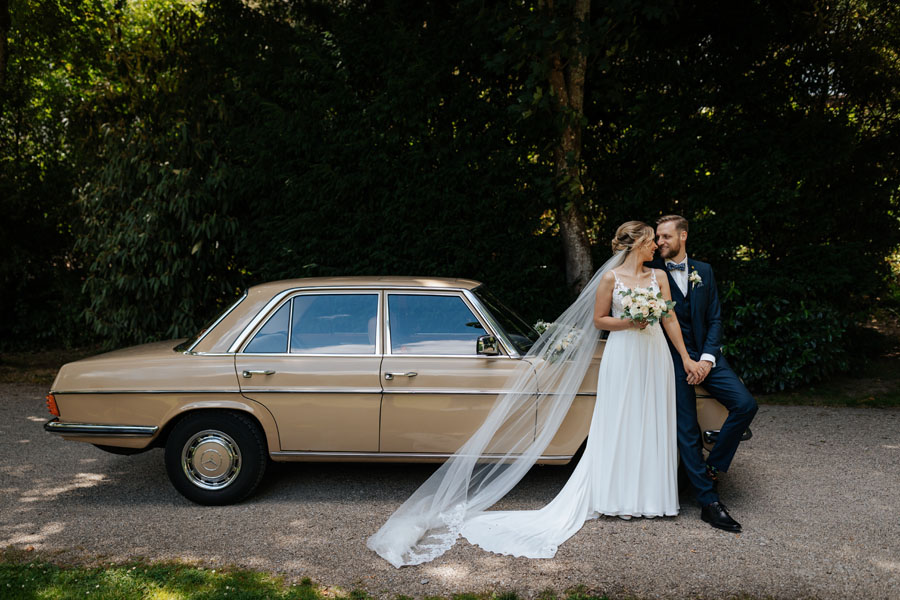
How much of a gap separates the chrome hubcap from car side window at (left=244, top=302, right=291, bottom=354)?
0.68 metres

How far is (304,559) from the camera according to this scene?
12.8 ft

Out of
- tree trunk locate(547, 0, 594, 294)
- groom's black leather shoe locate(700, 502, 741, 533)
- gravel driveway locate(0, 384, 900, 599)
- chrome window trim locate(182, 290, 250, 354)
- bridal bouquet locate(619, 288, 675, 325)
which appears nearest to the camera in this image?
gravel driveway locate(0, 384, 900, 599)

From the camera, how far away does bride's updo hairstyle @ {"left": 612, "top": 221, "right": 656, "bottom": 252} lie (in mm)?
4633

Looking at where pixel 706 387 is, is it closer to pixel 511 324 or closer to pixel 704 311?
pixel 704 311

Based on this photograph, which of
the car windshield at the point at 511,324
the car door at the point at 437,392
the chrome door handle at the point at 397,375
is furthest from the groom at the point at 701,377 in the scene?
the chrome door handle at the point at 397,375

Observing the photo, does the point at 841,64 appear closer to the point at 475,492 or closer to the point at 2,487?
the point at 475,492

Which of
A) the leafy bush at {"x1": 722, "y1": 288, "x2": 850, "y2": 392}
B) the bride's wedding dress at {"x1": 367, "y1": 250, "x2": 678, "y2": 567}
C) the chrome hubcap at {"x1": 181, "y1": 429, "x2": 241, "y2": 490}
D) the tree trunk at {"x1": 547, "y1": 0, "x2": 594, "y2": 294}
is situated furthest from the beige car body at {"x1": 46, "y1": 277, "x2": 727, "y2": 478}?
the leafy bush at {"x1": 722, "y1": 288, "x2": 850, "y2": 392}

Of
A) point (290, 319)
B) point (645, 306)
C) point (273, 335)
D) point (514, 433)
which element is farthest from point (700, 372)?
point (273, 335)

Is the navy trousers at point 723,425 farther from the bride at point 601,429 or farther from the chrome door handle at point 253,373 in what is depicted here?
the chrome door handle at point 253,373

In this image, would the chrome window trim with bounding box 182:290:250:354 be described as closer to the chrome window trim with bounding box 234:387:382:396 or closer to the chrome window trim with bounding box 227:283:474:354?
the chrome window trim with bounding box 227:283:474:354

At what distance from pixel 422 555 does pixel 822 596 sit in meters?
2.22

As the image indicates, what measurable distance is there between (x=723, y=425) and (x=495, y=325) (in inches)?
68.8

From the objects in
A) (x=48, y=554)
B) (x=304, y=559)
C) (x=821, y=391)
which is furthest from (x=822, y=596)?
(x=821, y=391)

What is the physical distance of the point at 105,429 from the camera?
185 inches
